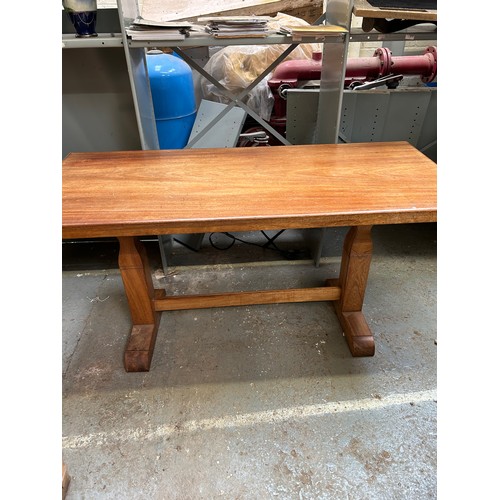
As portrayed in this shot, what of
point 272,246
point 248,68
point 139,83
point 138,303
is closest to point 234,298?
point 138,303

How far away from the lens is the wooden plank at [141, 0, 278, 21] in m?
3.06

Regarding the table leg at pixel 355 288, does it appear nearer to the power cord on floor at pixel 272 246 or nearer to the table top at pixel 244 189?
the table top at pixel 244 189

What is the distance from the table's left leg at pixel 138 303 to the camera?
143cm

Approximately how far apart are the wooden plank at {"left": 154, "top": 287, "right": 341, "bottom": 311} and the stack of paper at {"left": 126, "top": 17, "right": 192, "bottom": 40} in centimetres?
109

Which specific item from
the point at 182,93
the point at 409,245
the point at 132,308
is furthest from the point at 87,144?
the point at 409,245

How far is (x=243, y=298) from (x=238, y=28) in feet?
3.76

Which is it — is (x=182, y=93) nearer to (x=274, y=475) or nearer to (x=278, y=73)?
(x=278, y=73)

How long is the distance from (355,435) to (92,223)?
3.81 ft

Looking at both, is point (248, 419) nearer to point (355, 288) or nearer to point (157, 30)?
point (355, 288)

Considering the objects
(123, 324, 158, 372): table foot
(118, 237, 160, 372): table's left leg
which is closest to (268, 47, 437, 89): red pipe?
(118, 237, 160, 372): table's left leg

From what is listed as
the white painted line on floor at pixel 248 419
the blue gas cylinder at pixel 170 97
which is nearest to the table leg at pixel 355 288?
the white painted line on floor at pixel 248 419

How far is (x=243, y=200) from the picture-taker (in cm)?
114

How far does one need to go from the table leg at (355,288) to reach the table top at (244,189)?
0.98 ft

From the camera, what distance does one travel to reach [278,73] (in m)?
2.36
